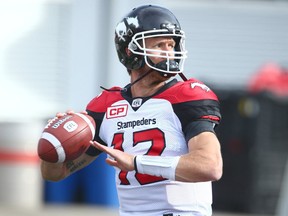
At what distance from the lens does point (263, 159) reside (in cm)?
1189

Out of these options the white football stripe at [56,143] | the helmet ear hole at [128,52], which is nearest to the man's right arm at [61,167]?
the white football stripe at [56,143]

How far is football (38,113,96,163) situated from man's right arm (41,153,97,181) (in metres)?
0.33

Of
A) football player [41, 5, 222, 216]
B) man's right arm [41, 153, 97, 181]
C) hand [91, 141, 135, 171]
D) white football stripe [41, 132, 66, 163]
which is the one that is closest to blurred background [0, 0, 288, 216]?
man's right arm [41, 153, 97, 181]

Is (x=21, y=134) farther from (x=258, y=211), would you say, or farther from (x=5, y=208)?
(x=258, y=211)

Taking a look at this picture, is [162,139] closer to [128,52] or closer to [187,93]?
[187,93]

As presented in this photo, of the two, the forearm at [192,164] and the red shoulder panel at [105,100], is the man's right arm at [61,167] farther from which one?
the forearm at [192,164]

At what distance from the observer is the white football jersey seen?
478cm

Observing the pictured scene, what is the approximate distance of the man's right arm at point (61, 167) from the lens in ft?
17.4

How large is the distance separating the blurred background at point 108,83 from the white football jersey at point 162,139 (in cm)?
350

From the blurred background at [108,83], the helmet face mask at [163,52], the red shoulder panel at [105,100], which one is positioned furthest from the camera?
the blurred background at [108,83]

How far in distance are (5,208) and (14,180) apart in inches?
20.0

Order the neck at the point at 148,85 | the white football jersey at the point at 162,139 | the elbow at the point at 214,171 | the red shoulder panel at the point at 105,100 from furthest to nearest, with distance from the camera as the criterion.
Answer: the red shoulder panel at the point at 105,100, the neck at the point at 148,85, the white football jersey at the point at 162,139, the elbow at the point at 214,171

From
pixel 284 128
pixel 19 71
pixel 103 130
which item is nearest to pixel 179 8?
pixel 19 71

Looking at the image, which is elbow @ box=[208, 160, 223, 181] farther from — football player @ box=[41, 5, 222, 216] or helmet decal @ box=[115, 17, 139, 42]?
helmet decal @ box=[115, 17, 139, 42]
